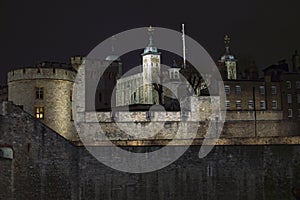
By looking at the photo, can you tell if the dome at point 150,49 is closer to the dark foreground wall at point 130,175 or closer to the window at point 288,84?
the window at point 288,84

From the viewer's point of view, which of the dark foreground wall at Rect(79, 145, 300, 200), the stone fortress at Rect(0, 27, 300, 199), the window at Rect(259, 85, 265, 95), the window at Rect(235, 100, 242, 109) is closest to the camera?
the stone fortress at Rect(0, 27, 300, 199)

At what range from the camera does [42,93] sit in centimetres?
4169

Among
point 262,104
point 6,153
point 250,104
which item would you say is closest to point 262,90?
point 262,104

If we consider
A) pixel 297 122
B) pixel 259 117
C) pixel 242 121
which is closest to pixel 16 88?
pixel 242 121

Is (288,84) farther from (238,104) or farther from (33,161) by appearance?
(33,161)

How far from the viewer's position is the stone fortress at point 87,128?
31.1 metres

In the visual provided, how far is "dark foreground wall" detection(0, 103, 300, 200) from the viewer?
30859 mm

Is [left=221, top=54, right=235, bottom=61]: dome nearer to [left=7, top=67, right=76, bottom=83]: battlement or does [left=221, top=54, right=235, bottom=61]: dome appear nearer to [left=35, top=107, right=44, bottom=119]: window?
[left=7, top=67, right=76, bottom=83]: battlement

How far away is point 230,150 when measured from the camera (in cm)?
3688

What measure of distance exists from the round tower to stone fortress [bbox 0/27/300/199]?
0.07 meters

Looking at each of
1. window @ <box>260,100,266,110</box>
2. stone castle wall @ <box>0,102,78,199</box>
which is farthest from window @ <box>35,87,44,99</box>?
window @ <box>260,100,266,110</box>

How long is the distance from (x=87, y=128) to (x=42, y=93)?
5.49 m

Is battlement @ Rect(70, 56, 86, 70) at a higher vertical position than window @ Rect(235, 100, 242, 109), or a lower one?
higher

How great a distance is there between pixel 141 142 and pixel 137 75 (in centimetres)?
6307
